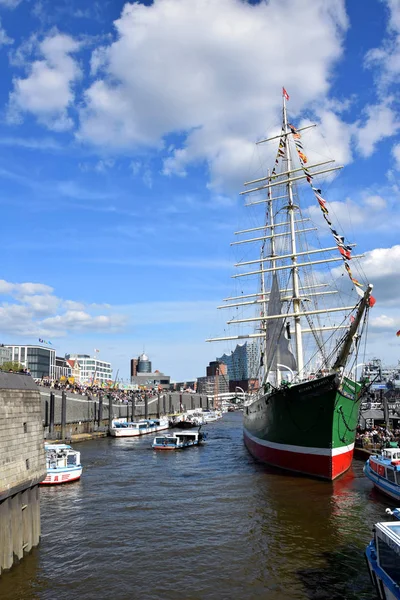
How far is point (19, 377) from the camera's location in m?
20.4

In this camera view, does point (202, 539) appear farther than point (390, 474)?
No

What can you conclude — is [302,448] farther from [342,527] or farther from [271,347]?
[271,347]

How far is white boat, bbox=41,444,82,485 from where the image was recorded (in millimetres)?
33594

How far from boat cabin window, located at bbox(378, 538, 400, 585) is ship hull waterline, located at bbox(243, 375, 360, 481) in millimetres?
17953

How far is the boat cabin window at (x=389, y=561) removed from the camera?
1312 cm

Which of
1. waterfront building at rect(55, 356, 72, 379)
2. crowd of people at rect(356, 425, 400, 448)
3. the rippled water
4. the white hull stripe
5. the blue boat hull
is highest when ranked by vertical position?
waterfront building at rect(55, 356, 72, 379)

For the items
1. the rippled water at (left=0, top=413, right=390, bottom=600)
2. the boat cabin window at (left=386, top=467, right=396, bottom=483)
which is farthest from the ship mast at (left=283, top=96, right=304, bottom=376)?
the boat cabin window at (left=386, top=467, right=396, bottom=483)

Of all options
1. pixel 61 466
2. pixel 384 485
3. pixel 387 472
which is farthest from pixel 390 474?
pixel 61 466

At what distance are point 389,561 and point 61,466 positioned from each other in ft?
86.3

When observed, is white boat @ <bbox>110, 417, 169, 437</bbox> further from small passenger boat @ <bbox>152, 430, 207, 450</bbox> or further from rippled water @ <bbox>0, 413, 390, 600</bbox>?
rippled water @ <bbox>0, 413, 390, 600</bbox>

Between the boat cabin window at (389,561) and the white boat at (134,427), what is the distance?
194ft

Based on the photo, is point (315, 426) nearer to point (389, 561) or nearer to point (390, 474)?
point (390, 474)

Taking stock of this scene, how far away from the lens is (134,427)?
2928 inches

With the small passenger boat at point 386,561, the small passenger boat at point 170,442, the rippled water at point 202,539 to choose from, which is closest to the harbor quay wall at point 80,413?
the small passenger boat at point 170,442
